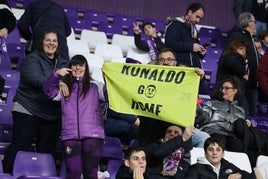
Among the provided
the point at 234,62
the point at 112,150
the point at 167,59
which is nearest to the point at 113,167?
the point at 112,150

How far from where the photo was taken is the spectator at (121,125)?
677 centimetres

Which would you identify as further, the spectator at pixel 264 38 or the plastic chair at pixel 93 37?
the plastic chair at pixel 93 37

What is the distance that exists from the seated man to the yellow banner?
0.17 m

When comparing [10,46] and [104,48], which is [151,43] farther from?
[10,46]

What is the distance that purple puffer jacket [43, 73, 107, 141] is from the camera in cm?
557

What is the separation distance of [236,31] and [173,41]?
99 centimetres

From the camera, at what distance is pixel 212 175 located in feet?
19.0

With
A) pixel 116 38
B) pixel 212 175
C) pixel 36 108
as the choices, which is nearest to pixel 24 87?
pixel 36 108

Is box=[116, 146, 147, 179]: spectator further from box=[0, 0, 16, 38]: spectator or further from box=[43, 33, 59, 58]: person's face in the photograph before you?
box=[0, 0, 16, 38]: spectator

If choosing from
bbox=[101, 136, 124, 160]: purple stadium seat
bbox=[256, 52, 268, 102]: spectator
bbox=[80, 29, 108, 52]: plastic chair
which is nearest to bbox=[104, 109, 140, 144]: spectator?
bbox=[101, 136, 124, 160]: purple stadium seat

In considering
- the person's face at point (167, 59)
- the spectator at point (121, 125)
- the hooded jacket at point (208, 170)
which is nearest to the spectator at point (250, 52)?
the spectator at point (121, 125)

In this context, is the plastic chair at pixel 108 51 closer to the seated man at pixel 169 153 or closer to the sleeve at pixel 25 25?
the sleeve at pixel 25 25

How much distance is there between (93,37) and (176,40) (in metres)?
2.08

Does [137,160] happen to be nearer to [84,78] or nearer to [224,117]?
[84,78]
